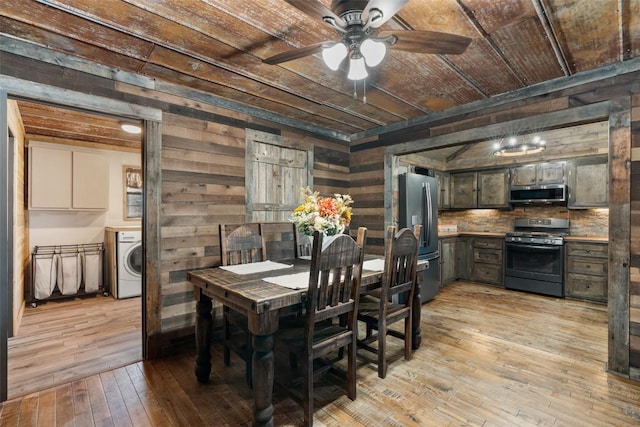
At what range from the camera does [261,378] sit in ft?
5.72

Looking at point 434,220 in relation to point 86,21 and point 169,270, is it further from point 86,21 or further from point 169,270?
point 86,21

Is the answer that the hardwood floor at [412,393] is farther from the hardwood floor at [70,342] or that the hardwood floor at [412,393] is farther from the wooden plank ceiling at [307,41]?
the wooden plank ceiling at [307,41]

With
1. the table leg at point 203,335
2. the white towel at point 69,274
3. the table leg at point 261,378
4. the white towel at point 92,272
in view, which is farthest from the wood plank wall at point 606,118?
the white towel at point 69,274

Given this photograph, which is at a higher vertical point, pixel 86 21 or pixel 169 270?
pixel 86 21

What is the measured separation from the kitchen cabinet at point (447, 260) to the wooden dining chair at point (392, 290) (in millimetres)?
2877

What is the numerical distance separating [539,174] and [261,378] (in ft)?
17.8

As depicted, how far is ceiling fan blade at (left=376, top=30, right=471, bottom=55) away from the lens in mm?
1541

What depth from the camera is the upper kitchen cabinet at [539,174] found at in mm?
→ 4868

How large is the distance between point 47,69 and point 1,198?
39.0 inches

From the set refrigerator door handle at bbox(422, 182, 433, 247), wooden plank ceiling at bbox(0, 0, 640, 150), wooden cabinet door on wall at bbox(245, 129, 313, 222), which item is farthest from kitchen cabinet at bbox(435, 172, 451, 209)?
wooden cabinet door on wall at bbox(245, 129, 313, 222)

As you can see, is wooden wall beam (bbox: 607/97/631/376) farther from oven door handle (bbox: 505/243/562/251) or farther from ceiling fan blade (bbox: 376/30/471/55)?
oven door handle (bbox: 505/243/562/251)

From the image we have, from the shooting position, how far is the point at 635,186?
2352 millimetres

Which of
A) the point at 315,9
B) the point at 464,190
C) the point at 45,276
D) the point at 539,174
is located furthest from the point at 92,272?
the point at 539,174

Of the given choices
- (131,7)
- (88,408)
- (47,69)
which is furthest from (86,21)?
(88,408)
